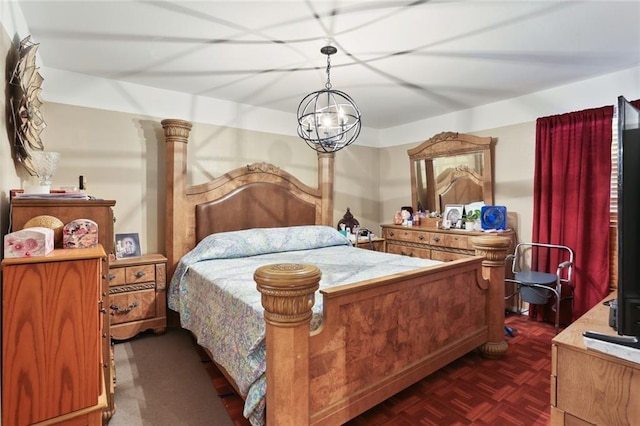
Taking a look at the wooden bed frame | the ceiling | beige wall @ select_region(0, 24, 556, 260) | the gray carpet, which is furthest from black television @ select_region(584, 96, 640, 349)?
beige wall @ select_region(0, 24, 556, 260)

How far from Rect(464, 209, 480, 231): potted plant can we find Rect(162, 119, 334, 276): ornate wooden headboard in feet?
5.27

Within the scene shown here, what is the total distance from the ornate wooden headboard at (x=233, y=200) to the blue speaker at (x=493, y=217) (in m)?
1.76

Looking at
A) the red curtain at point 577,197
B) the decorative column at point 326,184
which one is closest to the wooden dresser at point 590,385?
the red curtain at point 577,197

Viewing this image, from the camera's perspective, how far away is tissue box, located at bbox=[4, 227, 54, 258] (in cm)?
127

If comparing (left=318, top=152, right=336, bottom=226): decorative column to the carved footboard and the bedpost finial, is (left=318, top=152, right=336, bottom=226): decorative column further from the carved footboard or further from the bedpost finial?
the bedpost finial

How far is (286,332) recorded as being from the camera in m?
1.37

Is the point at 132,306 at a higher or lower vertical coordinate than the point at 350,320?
lower

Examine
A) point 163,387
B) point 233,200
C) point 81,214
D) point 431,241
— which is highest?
point 233,200

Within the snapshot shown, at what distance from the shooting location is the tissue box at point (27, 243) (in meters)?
1.27

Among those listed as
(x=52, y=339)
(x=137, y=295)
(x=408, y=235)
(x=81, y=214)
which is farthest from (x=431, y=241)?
(x=52, y=339)

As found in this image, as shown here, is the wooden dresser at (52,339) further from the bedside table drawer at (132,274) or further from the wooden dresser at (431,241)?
the wooden dresser at (431,241)

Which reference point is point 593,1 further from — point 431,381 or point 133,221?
point 133,221

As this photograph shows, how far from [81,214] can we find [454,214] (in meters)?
3.63

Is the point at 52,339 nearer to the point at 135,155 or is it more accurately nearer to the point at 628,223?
the point at 628,223
